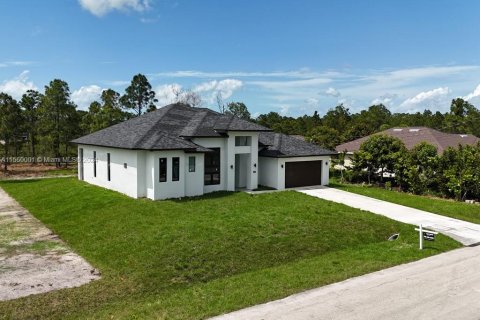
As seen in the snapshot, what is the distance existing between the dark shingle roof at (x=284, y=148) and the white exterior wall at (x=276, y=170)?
32 cm

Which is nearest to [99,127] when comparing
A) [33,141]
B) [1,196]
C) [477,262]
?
[33,141]

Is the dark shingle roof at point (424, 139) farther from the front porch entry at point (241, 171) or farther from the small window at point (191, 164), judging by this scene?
the small window at point (191, 164)

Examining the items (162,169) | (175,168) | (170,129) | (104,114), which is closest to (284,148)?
(170,129)

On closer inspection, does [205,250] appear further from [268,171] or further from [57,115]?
[57,115]

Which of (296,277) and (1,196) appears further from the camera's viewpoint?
(1,196)

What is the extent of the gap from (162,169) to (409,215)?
12.6 metres

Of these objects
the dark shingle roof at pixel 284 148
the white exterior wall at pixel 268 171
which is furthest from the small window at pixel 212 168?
the white exterior wall at pixel 268 171

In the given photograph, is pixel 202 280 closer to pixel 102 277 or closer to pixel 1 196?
pixel 102 277

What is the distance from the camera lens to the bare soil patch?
33.4 ft

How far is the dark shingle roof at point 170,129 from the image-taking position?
20.2 metres

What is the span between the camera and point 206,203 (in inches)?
759

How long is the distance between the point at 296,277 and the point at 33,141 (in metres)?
38.9

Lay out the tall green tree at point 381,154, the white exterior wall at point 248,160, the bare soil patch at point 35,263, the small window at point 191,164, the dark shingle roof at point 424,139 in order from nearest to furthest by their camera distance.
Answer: the bare soil patch at point 35,263 < the small window at point 191,164 < the white exterior wall at point 248,160 < the tall green tree at point 381,154 < the dark shingle roof at point 424,139

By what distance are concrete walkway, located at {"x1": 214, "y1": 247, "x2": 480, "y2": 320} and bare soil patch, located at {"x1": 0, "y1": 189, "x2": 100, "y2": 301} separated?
16.8 ft
